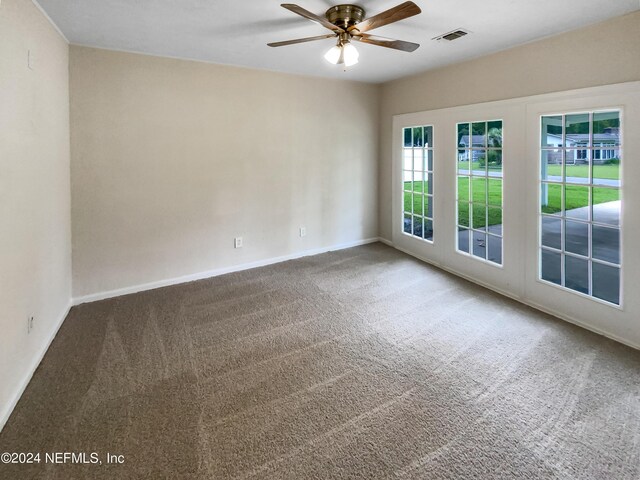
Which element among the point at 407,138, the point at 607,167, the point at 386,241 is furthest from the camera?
the point at 386,241

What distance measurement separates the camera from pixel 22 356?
2314 millimetres

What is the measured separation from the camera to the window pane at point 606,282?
9.57ft

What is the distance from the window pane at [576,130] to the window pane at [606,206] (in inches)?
16.5

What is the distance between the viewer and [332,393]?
2.25 m

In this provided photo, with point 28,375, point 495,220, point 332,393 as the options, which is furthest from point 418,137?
point 28,375

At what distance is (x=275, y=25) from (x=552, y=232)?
3.06 metres

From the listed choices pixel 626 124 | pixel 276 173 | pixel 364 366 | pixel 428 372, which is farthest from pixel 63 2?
pixel 626 124

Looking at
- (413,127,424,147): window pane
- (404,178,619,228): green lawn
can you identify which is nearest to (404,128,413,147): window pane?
(413,127,424,147): window pane

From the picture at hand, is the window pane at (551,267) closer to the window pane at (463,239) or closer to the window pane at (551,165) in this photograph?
the window pane at (551,165)

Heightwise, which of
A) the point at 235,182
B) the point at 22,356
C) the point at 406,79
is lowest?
the point at 22,356

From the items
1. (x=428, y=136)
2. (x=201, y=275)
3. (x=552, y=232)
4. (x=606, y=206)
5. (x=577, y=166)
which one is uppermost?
(x=428, y=136)

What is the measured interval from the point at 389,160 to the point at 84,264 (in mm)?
4171

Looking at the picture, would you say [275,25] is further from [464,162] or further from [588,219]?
[588,219]

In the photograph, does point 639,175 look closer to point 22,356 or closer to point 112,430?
point 112,430
